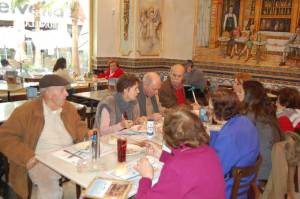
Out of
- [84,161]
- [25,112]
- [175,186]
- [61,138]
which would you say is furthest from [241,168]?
[25,112]

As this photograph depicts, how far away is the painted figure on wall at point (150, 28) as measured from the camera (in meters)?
8.01

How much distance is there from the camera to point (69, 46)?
7.82 meters

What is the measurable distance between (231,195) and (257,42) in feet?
18.6

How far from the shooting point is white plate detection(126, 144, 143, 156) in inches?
94.4

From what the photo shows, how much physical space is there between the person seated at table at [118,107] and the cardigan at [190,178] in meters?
1.43

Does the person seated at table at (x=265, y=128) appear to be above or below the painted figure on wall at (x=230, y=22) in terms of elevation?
below

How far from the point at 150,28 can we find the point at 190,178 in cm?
709

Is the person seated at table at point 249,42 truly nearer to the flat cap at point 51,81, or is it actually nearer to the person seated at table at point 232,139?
the person seated at table at point 232,139

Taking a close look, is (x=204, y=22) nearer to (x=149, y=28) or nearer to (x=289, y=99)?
(x=149, y=28)

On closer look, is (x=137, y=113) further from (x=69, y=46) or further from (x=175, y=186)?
(x=69, y=46)

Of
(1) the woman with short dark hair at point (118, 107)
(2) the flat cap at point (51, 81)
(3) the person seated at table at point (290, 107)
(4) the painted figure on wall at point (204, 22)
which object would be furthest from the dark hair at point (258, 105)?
(4) the painted figure on wall at point (204, 22)

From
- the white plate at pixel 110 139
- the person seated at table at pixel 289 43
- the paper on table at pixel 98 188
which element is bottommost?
the paper on table at pixel 98 188

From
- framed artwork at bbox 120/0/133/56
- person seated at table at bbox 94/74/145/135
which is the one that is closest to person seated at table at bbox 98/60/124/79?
framed artwork at bbox 120/0/133/56

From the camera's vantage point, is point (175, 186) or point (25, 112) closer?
point (175, 186)
